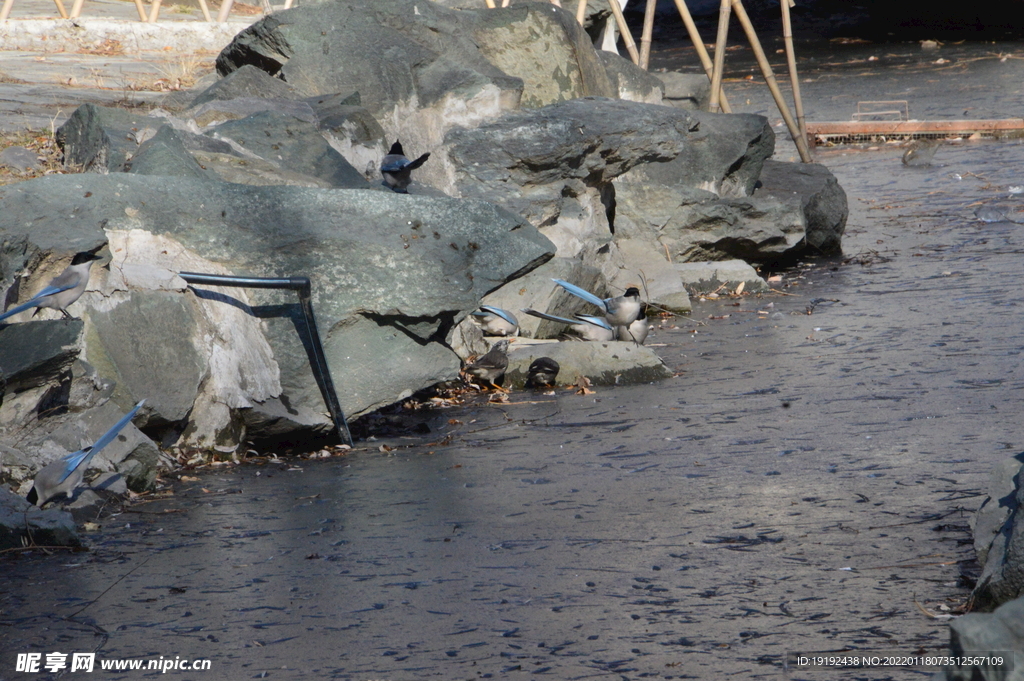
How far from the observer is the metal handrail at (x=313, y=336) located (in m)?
5.54

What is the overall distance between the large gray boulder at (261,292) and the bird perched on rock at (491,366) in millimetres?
621

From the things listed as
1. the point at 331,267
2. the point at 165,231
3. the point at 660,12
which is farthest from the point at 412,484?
the point at 660,12

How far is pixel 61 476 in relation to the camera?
4.29m

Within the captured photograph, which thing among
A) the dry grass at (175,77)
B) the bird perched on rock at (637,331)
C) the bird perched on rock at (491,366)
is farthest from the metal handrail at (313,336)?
the dry grass at (175,77)

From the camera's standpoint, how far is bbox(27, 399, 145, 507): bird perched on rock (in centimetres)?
431

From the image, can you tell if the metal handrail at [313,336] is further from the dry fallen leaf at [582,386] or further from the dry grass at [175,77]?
the dry grass at [175,77]

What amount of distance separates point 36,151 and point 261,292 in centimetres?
293

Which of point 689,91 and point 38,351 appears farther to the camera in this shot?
point 689,91

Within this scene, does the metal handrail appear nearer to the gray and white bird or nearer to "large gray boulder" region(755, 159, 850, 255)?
the gray and white bird

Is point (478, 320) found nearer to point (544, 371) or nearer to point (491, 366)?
point (491, 366)

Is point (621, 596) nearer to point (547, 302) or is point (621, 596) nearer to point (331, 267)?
point (331, 267)

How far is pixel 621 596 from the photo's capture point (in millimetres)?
3475

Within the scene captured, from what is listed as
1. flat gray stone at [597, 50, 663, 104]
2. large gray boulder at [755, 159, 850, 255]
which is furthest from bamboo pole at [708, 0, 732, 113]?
large gray boulder at [755, 159, 850, 255]

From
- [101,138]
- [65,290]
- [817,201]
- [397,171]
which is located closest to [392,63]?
[397,171]
